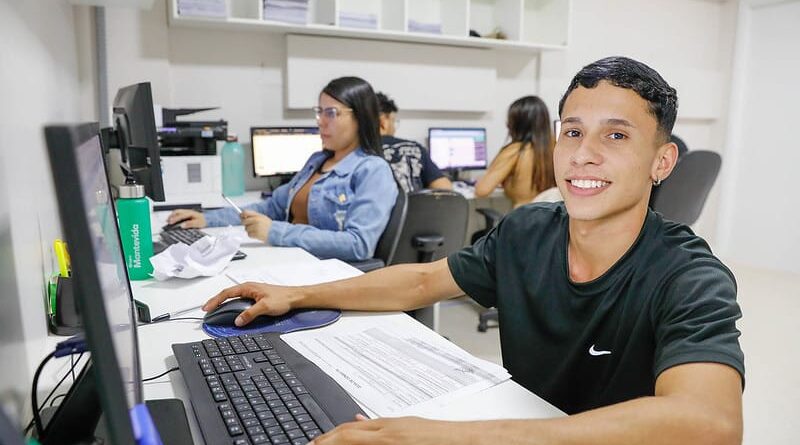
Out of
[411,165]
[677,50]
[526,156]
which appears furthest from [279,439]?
[677,50]

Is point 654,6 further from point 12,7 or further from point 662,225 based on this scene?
point 12,7

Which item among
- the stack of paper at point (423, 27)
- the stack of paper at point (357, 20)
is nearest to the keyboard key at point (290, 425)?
the stack of paper at point (357, 20)

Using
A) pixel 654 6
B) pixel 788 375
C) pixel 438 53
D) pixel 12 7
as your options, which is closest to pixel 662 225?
pixel 12 7

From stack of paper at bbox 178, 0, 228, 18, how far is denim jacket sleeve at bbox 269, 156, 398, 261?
4.96 ft

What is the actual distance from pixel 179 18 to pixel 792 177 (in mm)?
4661

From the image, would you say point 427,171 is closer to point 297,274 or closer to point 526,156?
point 526,156

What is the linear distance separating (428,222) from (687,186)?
154 cm

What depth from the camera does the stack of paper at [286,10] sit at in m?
3.22

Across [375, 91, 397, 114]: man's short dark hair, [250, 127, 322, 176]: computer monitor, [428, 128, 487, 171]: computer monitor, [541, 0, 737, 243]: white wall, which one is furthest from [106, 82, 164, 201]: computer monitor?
[541, 0, 737, 243]: white wall

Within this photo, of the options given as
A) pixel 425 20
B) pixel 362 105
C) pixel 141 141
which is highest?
pixel 425 20

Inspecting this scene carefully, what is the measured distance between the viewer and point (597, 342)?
1.04m

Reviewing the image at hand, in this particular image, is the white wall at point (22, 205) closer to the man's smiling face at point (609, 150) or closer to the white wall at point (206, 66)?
the man's smiling face at point (609, 150)

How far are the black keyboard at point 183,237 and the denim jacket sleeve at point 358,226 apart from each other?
18 cm

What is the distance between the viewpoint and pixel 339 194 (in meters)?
2.10
